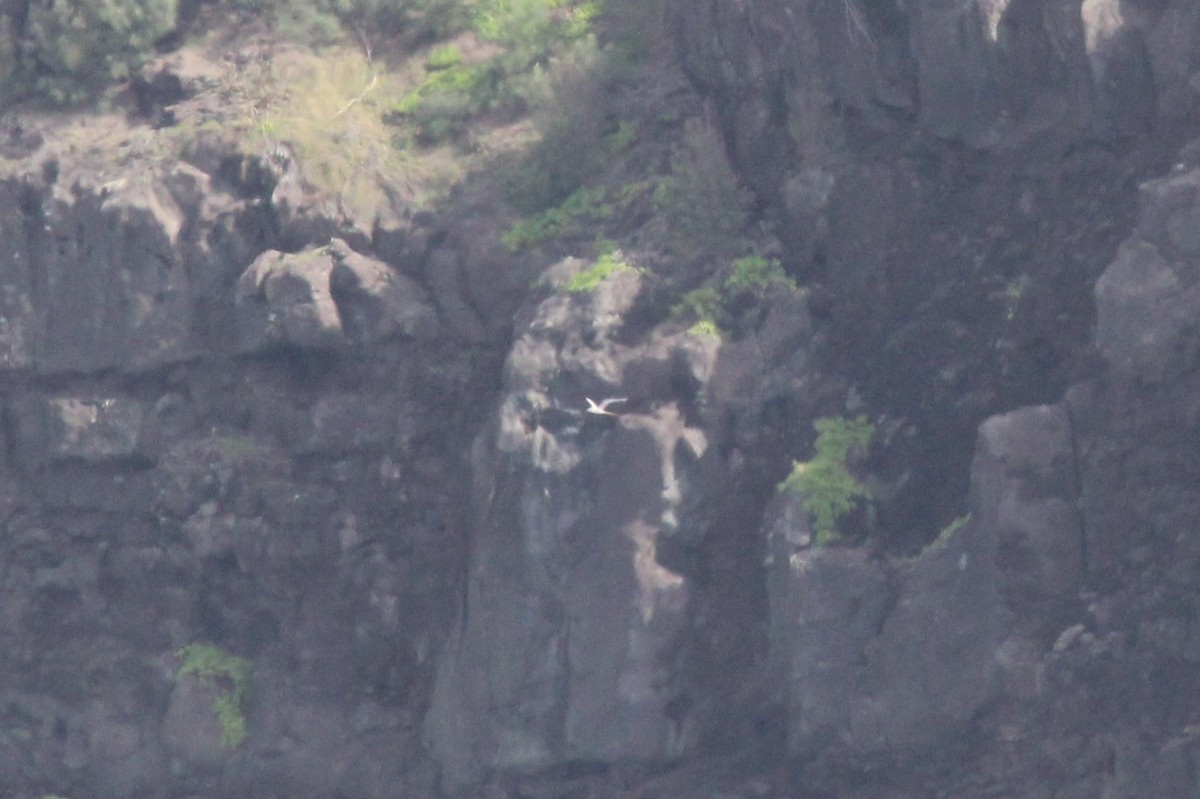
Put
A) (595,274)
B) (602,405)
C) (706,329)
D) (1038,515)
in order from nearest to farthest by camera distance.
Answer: (1038,515) < (602,405) < (706,329) < (595,274)

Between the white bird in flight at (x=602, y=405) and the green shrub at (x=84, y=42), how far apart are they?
516 centimetres

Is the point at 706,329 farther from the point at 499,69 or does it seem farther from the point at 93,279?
the point at 93,279

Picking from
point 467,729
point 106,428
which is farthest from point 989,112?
point 106,428

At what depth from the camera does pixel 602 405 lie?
9812mm

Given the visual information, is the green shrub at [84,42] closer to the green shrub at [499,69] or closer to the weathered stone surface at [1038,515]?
the green shrub at [499,69]

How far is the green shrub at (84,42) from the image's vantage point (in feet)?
40.9

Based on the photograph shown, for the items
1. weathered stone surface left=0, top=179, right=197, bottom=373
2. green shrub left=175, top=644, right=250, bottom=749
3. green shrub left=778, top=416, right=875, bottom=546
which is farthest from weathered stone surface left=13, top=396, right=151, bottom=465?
green shrub left=778, top=416, right=875, bottom=546

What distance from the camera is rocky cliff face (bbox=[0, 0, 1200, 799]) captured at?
844 centimetres

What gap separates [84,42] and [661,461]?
238 inches

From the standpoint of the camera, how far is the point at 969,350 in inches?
367

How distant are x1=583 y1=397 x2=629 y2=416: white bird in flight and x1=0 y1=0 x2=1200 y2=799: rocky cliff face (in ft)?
0.15

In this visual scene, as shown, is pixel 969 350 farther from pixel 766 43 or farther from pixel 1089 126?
pixel 766 43

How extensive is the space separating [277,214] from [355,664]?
315 centimetres

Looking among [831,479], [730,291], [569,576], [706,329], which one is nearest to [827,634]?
[831,479]
